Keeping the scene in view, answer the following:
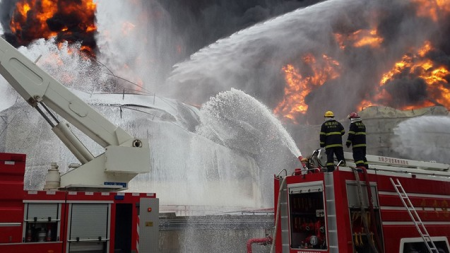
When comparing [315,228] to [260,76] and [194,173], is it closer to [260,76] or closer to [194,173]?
[194,173]

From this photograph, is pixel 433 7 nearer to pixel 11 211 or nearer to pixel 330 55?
pixel 330 55

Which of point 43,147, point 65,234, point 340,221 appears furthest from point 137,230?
point 43,147

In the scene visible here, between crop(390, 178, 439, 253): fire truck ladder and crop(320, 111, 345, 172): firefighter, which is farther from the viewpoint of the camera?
crop(320, 111, 345, 172): firefighter

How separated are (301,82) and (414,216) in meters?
35.1

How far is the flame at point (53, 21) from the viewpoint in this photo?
38.8 meters

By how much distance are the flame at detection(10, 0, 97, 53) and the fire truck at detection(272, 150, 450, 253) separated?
114ft

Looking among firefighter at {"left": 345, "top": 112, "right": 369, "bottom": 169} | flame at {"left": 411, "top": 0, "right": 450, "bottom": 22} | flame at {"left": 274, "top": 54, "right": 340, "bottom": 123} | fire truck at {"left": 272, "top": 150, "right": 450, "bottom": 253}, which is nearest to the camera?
fire truck at {"left": 272, "top": 150, "right": 450, "bottom": 253}

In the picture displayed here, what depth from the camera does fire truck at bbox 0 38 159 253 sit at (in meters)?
7.75

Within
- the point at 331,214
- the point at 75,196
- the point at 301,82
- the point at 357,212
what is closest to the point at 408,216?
the point at 357,212

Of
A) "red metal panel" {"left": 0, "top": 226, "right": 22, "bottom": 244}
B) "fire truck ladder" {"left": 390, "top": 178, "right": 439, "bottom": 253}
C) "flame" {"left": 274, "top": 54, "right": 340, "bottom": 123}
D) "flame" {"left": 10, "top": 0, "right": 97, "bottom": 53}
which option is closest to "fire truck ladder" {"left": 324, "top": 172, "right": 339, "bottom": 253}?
"fire truck ladder" {"left": 390, "top": 178, "right": 439, "bottom": 253}

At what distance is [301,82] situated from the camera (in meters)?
42.6

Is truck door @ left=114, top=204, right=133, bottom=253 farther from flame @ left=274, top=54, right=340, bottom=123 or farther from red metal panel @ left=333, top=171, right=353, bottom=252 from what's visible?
flame @ left=274, top=54, right=340, bottom=123

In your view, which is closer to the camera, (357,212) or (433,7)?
(357,212)

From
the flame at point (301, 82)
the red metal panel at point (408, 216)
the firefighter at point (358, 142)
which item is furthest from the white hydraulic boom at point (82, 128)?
the flame at point (301, 82)
